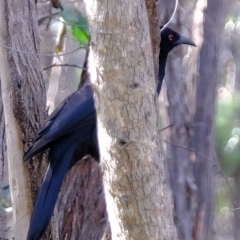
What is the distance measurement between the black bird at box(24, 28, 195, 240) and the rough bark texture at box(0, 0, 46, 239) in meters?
0.09

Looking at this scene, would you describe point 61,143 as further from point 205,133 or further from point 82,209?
point 205,133

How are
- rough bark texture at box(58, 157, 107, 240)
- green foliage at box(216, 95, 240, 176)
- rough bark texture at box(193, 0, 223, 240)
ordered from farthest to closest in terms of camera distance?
green foliage at box(216, 95, 240, 176)
rough bark texture at box(193, 0, 223, 240)
rough bark texture at box(58, 157, 107, 240)

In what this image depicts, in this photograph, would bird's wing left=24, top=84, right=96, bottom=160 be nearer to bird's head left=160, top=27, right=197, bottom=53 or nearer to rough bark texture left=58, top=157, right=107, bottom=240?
rough bark texture left=58, top=157, right=107, bottom=240

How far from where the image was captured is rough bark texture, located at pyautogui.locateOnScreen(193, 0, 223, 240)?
16.1 feet

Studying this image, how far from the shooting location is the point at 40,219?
10.7ft

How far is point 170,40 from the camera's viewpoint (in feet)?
15.8

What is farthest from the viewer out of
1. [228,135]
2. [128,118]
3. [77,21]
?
[228,135]

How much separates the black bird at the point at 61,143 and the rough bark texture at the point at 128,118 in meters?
1.21

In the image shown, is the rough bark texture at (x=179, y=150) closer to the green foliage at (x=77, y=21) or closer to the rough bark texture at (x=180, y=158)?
the rough bark texture at (x=180, y=158)

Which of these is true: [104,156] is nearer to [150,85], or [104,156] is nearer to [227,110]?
[150,85]

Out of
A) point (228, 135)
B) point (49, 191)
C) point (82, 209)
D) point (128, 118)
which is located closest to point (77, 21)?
point (82, 209)

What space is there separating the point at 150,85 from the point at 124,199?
1.26 ft

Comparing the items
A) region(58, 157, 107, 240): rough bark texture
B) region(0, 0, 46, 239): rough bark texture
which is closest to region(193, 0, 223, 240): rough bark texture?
region(58, 157, 107, 240): rough bark texture

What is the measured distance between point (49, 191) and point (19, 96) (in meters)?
0.54
